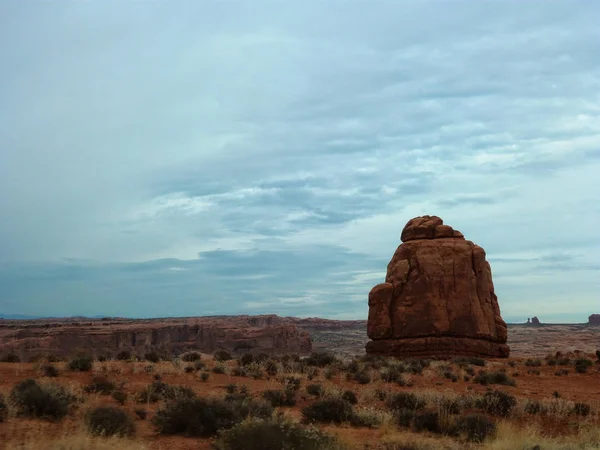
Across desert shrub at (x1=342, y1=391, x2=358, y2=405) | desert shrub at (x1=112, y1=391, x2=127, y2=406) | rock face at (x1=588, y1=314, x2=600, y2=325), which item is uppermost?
desert shrub at (x1=112, y1=391, x2=127, y2=406)

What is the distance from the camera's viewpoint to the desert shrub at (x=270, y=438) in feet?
27.6

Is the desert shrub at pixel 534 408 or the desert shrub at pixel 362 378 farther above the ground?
the desert shrub at pixel 534 408

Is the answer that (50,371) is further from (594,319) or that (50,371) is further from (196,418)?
(594,319)

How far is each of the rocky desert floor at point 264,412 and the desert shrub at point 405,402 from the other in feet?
0.10

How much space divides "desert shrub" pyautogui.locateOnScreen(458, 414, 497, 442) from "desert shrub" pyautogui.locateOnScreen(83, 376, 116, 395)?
9087mm

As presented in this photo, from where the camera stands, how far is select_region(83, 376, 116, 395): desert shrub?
1462 centimetres

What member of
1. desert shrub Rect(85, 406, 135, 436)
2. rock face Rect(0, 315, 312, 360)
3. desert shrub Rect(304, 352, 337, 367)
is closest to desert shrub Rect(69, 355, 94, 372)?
desert shrub Rect(85, 406, 135, 436)

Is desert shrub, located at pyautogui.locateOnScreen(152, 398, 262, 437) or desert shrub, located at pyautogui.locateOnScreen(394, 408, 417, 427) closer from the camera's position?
desert shrub, located at pyautogui.locateOnScreen(152, 398, 262, 437)

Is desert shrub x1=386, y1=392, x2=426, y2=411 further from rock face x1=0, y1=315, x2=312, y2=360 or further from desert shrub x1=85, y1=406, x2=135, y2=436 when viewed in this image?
rock face x1=0, y1=315, x2=312, y2=360

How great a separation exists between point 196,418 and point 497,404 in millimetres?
8376

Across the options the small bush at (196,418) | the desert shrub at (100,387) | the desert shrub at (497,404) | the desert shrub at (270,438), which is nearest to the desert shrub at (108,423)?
the small bush at (196,418)

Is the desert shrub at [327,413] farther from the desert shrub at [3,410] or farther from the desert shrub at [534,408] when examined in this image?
the desert shrub at [3,410]

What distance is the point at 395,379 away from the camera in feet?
71.1

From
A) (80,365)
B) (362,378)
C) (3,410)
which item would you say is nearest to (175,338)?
(80,365)
